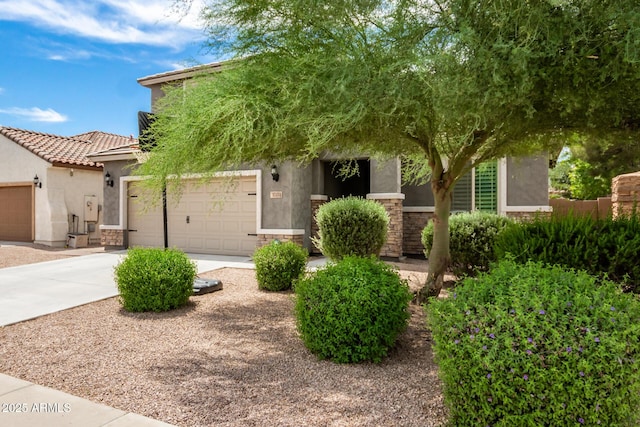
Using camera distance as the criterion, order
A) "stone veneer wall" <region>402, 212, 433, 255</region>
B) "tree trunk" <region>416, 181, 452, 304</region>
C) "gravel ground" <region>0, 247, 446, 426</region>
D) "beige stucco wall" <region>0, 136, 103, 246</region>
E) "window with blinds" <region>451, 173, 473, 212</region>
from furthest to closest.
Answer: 1. "beige stucco wall" <region>0, 136, 103, 246</region>
2. "stone veneer wall" <region>402, 212, 433, 255</region>
3. "window with blinds" <region>451, 173, 473, 212</region>
4. "tree trunk" <region>416, 181, 452, 304</region>
5. "gravel ground" <region>0, 247, 446, 426</region>

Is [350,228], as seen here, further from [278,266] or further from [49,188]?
[49,188]

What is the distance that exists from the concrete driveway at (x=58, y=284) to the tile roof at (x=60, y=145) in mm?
6326

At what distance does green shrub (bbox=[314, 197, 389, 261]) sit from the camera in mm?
9867

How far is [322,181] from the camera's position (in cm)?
1349

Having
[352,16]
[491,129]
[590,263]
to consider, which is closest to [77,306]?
[352,16]

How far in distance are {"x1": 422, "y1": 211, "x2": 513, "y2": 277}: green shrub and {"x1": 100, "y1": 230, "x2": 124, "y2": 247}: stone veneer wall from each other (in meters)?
11.1

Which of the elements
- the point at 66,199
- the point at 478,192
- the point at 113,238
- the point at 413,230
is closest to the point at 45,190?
the point at 66,199

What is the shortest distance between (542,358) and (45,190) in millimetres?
18241

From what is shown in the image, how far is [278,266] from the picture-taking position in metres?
7.82

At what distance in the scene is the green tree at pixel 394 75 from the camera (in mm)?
3527

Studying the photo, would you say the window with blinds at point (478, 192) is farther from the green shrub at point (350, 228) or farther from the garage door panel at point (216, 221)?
the garage door panel at point (216, 221)

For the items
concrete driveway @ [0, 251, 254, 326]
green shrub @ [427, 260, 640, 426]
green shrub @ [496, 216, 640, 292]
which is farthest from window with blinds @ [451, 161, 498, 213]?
green shrub @ [427, 260, 640, 426]

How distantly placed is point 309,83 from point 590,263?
139 inches

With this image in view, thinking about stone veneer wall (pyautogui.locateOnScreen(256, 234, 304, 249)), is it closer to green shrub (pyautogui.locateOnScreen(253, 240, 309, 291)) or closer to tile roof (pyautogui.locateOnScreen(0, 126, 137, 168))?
green shrub (pyautogui.locateOnScreen(253, 240, 309, 291))
